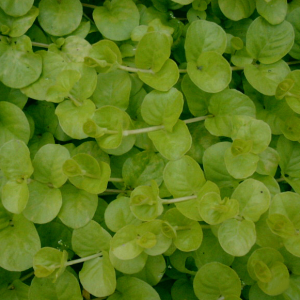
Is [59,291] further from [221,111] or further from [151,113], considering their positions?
[221,111]

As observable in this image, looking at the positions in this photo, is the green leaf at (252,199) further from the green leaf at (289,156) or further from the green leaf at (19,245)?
the green leaf at (19,245)

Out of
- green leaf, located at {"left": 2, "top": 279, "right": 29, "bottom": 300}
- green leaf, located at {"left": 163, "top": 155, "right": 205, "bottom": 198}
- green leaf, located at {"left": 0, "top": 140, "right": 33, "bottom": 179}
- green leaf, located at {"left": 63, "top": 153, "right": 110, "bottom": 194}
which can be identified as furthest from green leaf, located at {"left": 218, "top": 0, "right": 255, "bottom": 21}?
green leaf, located at {"left": 2, "top": 279, "right": 29, "bottom": 300}

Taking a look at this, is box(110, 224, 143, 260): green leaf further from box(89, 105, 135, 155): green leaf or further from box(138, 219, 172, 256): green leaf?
box(89, 105, 135, 155): green leaf

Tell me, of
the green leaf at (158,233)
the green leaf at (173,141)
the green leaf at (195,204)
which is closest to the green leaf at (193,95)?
the green leaf at (173,141)

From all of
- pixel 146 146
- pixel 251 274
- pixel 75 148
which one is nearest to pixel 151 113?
pixel 146 146

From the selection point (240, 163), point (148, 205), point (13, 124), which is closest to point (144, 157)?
point (148, 205)

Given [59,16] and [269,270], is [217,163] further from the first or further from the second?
[59,16]
